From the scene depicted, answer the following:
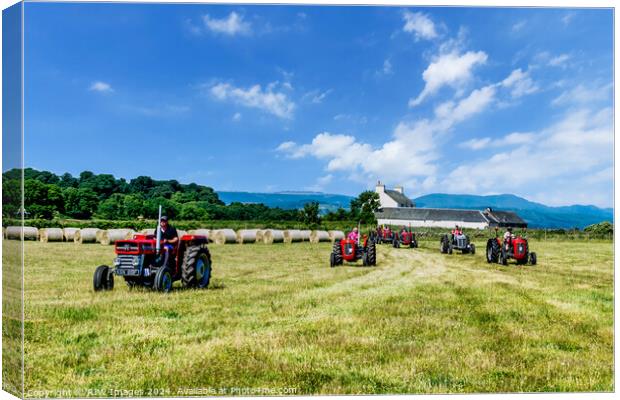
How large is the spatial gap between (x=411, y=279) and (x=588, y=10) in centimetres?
383

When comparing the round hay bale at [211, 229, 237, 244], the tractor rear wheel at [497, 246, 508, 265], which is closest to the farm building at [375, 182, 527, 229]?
the tractor rear wheel at [497, 246, 508, 265]

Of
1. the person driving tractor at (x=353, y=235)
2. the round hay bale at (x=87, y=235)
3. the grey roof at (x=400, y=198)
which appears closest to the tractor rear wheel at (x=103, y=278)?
the round hay bale at (x=87, y=235)

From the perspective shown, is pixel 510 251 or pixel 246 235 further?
pixel 510 251

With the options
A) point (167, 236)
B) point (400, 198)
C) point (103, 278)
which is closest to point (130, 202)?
point (167, 236)

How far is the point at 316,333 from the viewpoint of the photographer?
514 cm

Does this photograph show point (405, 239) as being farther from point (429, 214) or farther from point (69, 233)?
point (69, 233)

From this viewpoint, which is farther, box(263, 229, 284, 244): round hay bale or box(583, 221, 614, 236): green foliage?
box(263, 229, 284, 244): round hay bale

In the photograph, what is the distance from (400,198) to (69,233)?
3.91 m

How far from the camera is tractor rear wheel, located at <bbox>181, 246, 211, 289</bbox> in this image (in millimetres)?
6727

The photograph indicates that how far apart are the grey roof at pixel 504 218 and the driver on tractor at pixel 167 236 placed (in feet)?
12.9

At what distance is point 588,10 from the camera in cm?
544

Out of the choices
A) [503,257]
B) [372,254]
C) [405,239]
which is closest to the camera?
[405,239]

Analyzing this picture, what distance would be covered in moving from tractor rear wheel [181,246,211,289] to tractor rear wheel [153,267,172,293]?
0.75 feet

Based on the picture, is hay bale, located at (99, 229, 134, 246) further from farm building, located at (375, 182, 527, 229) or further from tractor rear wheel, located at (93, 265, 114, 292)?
farm building, located at (375, 182, 527, 229)
